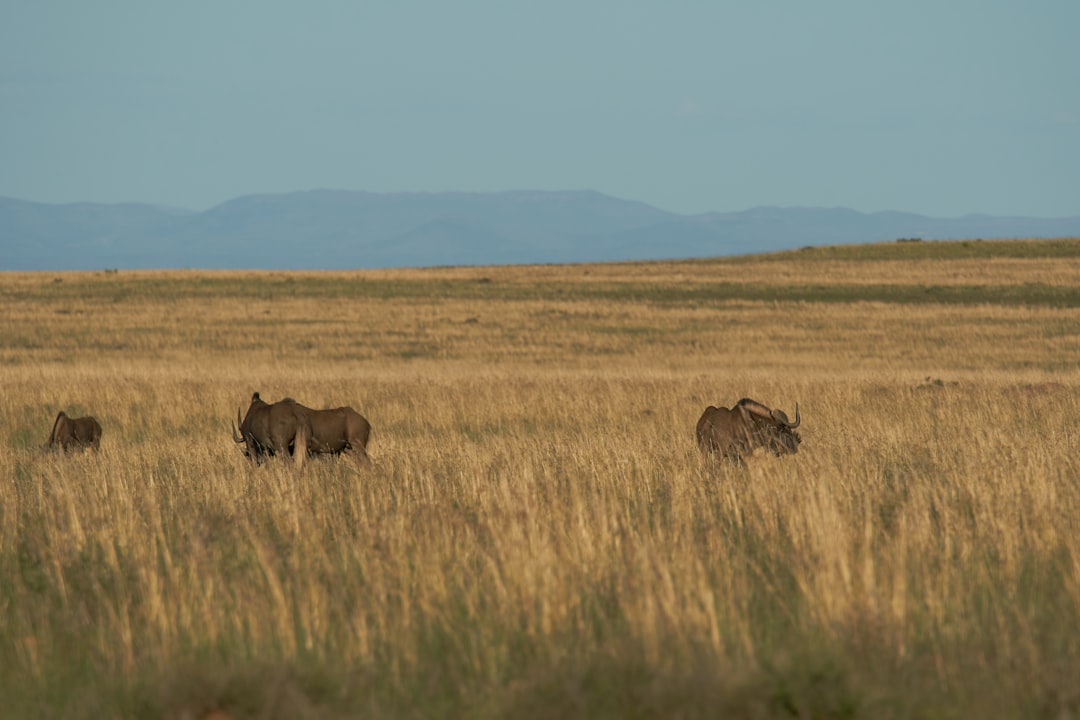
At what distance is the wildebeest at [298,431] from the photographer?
39.2 ft

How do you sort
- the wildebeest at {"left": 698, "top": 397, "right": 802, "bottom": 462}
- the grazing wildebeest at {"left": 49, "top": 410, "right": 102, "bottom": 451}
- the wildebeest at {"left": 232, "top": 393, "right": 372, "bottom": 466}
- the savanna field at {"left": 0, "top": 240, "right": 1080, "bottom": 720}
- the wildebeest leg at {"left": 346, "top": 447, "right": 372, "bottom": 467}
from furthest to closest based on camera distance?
1. the grazing wildebeest at {"left": 49, "top": 410, "right": 102, "bottom": 451}
2. the wildebeest leg at {"left": 346, "top": 447, "right": 372, "bottom": 467}
3. the wildebeest at {"left": 232, "top": 393, "right": 372, "bottom": 466}
4. the wildebeest at {"left": 698, "top": 397, "right": 802, "bottom": 462}
5. the savanna field at {"left": 0, "top": 240, "right": 1080, "bottom": 720}

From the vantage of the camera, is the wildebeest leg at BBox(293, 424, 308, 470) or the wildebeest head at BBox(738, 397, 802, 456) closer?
the wildebeest leg at BBox(293, 424, 308, 470)

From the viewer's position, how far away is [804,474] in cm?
1024

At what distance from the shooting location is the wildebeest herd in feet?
38.9

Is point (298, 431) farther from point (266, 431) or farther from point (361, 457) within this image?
point (361, 457)

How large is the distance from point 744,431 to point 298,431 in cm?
429

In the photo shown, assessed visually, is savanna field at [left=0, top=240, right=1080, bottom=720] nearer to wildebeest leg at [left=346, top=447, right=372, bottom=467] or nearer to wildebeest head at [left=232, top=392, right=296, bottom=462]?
wildebeest leg at [left=346, top=447, right=372, bottom=467]

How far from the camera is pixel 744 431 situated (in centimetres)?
1181

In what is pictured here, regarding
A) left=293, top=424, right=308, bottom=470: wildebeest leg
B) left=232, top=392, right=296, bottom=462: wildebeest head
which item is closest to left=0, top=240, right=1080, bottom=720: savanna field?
left=293, top=424, right=308, bottom=470: wildebeest leg

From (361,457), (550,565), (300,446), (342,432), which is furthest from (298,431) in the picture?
(550,565)

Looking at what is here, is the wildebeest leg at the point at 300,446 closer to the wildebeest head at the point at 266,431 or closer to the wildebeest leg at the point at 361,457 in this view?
the wildebeest head at the point at 266,431

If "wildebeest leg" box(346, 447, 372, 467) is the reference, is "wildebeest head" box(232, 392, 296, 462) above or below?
above

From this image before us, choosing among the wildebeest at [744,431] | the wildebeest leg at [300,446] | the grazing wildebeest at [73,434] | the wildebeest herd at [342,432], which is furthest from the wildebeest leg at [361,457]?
the grazing wildebeest at [73,434]

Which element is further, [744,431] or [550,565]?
[744,431]
